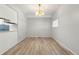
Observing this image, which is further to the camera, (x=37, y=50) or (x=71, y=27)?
(x=37, y=50)

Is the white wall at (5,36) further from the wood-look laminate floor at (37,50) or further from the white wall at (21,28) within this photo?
the white wall at (21,28)

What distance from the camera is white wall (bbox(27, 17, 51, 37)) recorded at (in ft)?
34.3

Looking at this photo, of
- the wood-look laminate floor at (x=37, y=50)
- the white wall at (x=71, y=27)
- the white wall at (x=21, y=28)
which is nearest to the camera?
the white wall at (x=71, y=27)

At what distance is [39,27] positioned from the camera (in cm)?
1084

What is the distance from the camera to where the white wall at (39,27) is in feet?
34.3

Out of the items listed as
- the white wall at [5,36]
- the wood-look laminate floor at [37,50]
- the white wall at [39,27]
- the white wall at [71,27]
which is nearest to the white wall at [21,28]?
the wood-look laminate floor at [37,50]

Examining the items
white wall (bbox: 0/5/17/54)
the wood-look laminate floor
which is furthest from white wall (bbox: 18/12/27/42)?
white wall (bbox: 0/5/17/54)

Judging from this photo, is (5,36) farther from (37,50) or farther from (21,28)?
(21,28)

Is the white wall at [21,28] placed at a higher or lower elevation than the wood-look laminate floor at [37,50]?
higher

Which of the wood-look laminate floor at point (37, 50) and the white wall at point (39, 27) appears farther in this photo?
the white wall at point (39, 27)

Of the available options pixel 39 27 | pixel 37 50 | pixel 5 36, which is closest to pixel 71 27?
pixel 37 50

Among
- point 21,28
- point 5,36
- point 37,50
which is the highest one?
point 21,28
